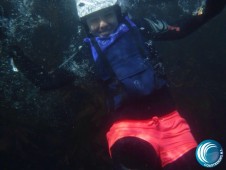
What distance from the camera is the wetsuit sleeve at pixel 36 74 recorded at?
11.4 ft

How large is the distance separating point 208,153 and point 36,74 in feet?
7.92

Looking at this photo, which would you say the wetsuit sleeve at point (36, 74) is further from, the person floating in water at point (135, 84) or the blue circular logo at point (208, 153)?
the blue circular logo at point (208, 153)

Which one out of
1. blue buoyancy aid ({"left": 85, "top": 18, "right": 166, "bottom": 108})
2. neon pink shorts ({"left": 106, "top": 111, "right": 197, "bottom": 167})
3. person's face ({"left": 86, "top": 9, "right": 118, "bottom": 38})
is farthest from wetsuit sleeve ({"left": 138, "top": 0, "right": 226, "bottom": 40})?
neon pink shorts ({"left": 106, "top": 111, "right": 197, "bottom": 167})

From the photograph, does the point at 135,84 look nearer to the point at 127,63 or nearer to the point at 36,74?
the point at 127,63

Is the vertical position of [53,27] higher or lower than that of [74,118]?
higher

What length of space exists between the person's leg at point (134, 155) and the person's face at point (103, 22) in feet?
4.72

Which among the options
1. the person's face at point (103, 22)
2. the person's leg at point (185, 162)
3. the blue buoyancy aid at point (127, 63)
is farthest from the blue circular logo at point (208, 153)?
the person's face at point (103, 22)

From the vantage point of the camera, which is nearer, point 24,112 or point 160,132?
point 160,132

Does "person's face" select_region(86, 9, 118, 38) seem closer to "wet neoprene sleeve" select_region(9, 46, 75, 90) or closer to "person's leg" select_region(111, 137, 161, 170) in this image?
"wet neoprene sleeve" select_region(9, 46, 75, 90)

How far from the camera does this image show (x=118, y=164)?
2.88 meters

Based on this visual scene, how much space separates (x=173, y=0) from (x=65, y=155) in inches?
166

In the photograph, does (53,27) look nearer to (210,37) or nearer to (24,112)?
(24,112)

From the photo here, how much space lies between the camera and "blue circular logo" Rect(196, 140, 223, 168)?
2.81 metres

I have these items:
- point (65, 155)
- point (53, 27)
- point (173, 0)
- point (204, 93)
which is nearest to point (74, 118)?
point (65, 155)
